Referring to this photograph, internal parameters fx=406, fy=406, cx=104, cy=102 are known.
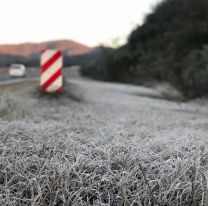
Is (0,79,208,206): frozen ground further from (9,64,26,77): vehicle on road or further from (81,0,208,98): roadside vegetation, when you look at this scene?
(9,64,26,77): vehicle on road

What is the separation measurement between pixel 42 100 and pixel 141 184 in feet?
21.7

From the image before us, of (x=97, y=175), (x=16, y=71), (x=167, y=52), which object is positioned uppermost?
(x=167, y=52)

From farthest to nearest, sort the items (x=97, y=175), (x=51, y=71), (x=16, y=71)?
(x=16, y=71) < (x=51, y=71) < (x=97, y=175)

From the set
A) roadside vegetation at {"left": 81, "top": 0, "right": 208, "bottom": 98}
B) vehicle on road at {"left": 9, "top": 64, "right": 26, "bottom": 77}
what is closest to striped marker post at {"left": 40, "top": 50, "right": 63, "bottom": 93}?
roadside vegetation at {"left": 81, "top": 0, "right": 208, "bottom": 98}

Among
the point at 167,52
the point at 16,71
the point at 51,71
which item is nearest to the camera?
the point at 51,71

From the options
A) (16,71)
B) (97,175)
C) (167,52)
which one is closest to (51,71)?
(97,175)

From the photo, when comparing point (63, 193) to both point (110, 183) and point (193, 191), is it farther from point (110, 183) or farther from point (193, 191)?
point (193, 191)

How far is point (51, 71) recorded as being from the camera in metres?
9.62

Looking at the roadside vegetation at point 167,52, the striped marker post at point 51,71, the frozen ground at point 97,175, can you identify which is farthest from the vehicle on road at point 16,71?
the frozen ground at point 97,175

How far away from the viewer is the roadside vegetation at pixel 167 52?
2336 centimetres

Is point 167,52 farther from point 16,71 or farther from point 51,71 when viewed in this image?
point 51,71

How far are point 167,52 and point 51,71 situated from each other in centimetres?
2466

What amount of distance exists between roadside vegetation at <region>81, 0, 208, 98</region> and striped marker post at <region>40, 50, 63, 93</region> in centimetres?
1081

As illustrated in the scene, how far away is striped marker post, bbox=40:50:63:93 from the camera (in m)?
9.52
